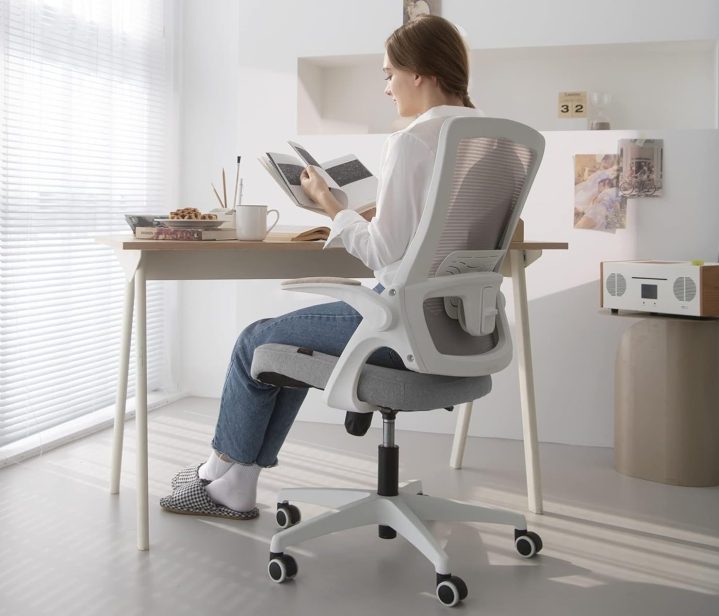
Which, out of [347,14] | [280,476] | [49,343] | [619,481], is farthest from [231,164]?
[619,481]

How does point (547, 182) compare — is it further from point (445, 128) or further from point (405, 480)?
point (445, 128)

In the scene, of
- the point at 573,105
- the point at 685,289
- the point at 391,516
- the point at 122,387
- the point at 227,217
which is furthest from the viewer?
the point at 573,105

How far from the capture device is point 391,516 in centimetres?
219

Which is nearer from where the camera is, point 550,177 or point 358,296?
point 358,296

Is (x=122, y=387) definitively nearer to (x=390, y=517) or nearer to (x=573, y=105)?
(x=390, y=517)

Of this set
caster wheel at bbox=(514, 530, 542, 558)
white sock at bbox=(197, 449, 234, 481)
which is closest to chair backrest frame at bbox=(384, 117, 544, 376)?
caster wheel at bbox=(514, 530, 542, 558)

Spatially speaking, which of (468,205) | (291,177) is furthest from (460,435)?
(468,205)

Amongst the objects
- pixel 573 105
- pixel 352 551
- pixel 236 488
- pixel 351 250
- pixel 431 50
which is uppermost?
pixel 573 105

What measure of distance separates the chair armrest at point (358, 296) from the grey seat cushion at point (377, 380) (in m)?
0.12

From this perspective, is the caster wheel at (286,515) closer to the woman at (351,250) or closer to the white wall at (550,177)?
the woman at (351,250)

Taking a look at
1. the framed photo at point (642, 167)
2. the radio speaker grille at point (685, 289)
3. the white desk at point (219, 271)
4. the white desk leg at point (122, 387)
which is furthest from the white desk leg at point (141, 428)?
the framed photo at point (642, 167)

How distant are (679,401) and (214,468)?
1493 millimetres

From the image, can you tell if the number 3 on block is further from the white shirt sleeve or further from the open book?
the white shirt sleeve

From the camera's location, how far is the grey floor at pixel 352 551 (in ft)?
6.60
